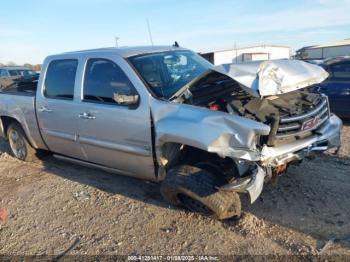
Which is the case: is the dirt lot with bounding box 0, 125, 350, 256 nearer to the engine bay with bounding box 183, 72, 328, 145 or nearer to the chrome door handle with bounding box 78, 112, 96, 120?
the engine bay with bounding box 183, 72, 328, 145

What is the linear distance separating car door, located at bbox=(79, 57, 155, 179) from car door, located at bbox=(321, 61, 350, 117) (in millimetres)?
5074

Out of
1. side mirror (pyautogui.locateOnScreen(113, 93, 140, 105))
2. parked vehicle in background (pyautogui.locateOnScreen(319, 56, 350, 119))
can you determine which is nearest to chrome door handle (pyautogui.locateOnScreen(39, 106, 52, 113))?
side mirror (pyautogui.locateOnScreen(113, 93, 140, 105))

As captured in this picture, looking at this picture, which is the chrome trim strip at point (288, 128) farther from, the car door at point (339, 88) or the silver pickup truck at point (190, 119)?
the car door at point (339, 88)

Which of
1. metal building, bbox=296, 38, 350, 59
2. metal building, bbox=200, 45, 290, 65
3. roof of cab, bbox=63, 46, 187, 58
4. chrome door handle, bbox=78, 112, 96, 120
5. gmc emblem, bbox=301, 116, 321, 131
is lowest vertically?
metal building, bbox=296, 38, 350, 59

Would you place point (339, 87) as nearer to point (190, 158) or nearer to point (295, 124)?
point (295, 124)

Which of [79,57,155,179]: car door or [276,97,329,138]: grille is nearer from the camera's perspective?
[276,97,329,138]: grille

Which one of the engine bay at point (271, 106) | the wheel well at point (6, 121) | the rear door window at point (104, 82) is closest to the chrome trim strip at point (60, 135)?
the rear door window at point (104, 82)

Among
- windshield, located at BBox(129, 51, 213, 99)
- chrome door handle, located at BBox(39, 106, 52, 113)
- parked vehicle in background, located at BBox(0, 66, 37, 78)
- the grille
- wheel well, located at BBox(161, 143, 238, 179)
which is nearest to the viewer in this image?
the grille

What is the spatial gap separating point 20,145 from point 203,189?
407 centimetres

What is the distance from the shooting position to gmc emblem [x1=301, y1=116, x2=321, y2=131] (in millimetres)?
Result: 3557

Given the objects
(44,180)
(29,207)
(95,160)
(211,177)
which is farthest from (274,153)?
(44,180)

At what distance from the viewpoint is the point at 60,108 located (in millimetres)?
4789

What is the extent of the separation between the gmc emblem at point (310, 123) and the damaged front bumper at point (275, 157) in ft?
0.34

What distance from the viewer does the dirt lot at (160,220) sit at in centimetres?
331
